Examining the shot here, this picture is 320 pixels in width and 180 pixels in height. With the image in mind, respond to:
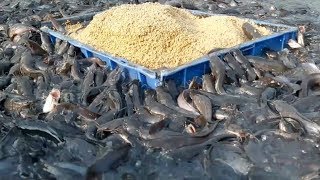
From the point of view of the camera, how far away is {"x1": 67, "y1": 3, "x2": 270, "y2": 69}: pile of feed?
611 cm

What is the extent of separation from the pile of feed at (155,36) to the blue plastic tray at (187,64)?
15 centimetres

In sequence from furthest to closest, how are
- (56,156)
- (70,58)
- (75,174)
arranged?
(70,58), (56,156), (75,174)

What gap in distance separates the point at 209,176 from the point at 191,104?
114 cm

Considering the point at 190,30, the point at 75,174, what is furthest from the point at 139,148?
the point at 190,30

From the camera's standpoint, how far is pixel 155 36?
615 cm

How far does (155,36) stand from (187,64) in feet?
2.23

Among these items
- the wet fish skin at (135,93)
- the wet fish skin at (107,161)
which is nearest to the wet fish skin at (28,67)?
the wet fish skin at (135,93)

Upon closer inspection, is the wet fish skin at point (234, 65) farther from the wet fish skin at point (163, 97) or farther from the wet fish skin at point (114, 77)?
the wet fish skin at point (114, 77)

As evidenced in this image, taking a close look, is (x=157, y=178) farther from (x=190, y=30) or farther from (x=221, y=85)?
(x=190, y=30)

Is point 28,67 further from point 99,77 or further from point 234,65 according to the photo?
point 234,65

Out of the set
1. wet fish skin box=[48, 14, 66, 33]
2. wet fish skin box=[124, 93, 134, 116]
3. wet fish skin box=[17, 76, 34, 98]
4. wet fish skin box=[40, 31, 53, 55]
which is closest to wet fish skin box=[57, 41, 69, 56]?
wet fish skin box=[40, 31, 53, 55]

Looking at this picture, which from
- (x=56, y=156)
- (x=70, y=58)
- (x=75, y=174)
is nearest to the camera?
(x=75, y=174)

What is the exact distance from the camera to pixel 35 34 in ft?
24.2

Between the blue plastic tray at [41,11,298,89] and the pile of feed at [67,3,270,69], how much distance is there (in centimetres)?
15
